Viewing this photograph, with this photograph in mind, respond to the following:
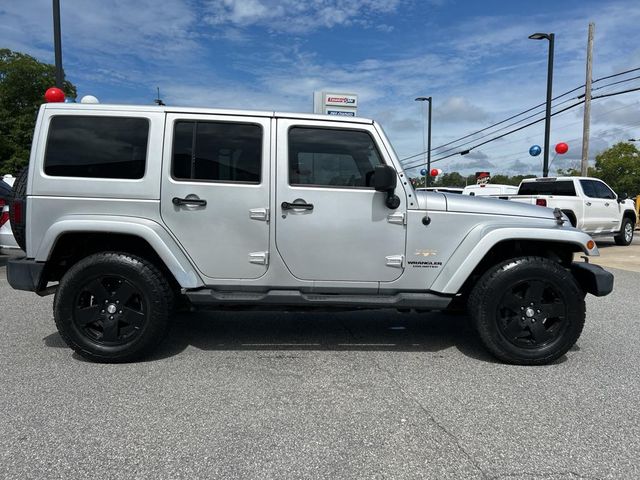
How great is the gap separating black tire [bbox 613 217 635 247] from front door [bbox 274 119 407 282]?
13403 mm

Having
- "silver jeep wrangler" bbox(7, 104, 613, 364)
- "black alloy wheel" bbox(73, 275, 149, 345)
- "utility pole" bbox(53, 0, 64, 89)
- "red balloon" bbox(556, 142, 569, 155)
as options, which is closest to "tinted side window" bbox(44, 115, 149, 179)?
"silver jeep wrangler" bbox(7, 104, 613, 364)

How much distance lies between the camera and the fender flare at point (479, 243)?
12.9 ft

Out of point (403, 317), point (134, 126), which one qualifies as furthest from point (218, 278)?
point (403, 317)

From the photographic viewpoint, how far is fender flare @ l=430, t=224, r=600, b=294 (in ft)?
12.9

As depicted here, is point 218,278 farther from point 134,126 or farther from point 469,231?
point 469,231

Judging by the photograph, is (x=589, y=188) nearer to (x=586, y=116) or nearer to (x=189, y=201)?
(x=586, y=116)

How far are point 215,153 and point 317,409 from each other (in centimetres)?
215

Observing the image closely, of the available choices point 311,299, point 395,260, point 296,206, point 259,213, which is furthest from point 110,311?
point 395,260

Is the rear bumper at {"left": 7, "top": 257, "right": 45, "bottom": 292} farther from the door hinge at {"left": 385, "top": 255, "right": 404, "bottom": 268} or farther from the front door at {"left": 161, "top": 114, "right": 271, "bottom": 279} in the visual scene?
the door hinge at {"left": 385, "top": 255, "right": 404, "bottom": 268}

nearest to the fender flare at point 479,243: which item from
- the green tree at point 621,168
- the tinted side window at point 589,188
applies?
the tinted side window at point 589,188

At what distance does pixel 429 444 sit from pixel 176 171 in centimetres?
273

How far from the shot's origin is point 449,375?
3.85 m

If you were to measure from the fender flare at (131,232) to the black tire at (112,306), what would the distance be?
0.19 metres

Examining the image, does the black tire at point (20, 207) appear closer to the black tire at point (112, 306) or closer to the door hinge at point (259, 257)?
the black tire at point (112, 306)
